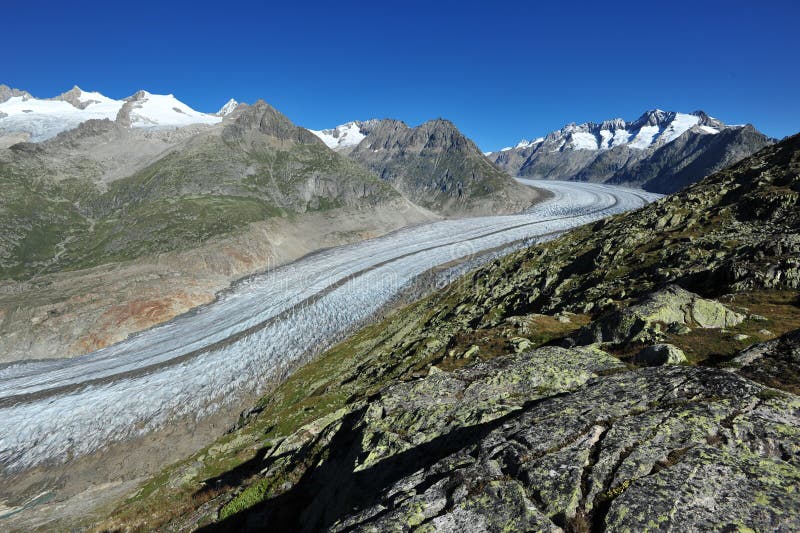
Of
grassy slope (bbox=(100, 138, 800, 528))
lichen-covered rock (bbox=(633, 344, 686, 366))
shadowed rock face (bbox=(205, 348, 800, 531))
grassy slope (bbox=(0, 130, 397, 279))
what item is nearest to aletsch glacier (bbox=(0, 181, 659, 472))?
grassy slope (bbox=(100, 138, 800, 528))

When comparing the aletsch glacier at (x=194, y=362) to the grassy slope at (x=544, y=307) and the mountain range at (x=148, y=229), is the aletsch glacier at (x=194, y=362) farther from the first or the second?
the grassy slope at (x=544, y=307)

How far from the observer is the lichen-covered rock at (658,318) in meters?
21.0

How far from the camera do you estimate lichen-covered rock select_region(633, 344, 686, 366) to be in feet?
55.3

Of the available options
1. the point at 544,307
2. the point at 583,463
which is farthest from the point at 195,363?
the point at 583,463

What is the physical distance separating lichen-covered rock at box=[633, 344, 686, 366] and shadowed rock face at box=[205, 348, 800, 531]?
2124 millimetres

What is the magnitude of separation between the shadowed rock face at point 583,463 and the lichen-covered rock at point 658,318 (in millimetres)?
5728

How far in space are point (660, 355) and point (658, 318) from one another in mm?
4993

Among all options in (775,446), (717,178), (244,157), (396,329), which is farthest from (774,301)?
(244,157)

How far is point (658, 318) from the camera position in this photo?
70.3 ft

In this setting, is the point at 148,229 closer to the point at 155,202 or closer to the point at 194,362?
the point at 155,202

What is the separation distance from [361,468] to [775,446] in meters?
12.3

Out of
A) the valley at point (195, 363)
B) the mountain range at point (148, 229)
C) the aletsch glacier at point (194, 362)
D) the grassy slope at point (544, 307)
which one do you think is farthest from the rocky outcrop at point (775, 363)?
the mountain range at point (148, 229)

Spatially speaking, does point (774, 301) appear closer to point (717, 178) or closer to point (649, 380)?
point (649, 380)

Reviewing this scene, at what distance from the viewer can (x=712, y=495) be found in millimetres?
8070
